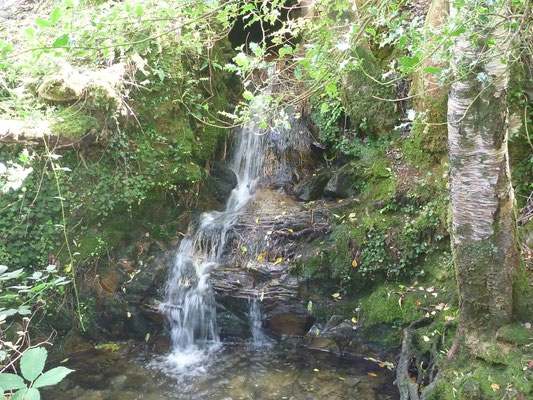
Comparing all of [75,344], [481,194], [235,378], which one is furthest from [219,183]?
[481,194]

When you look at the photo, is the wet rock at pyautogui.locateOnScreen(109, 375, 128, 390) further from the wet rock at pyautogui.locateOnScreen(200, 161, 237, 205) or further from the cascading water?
the wet rock at pyautogui.locateOnScreen(200, 161, 237, 205)

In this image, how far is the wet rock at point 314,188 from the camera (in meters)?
6.60

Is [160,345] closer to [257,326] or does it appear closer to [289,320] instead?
[257,326]

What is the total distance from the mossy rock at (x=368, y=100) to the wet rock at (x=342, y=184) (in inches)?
27.6

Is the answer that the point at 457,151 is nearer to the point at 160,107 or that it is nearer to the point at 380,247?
the point at 380,247

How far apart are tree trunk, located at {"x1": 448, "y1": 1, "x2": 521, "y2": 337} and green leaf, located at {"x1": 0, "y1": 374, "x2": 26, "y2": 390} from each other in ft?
9.16

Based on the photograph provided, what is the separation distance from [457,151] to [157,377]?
13.9ft

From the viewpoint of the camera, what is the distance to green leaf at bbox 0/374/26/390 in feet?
4.63

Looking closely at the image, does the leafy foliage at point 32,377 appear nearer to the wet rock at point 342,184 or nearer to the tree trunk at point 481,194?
the tree trunk at point 481,194

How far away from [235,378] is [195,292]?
4.73 feet

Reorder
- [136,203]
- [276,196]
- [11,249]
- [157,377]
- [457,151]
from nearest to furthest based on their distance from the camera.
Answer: [457,151]
[157,377]
[11,249]
[136,203]
[276,196]

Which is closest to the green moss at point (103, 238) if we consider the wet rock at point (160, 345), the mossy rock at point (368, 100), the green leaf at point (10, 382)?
the wet rock at point (160, 345)

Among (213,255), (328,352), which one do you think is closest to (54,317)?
(213,255)

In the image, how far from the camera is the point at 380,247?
4.94 meters
